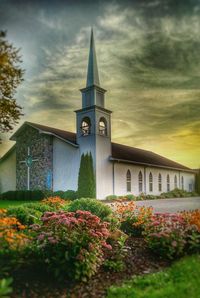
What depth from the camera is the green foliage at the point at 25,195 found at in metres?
24.6

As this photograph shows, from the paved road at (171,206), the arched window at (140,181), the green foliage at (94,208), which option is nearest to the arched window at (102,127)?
the arched window at (140,181)

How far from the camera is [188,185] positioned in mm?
42344

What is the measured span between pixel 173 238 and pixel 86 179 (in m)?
17.1

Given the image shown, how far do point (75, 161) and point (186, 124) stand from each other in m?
11.8

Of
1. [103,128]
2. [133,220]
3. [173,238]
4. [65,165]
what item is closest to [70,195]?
[65,165]

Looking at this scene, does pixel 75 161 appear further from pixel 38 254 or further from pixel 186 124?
pixel 38 254

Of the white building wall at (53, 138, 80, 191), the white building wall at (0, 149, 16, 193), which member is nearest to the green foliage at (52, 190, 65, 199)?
the white building wall at (53, 138, 80, 191)

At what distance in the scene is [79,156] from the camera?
80.3 feet

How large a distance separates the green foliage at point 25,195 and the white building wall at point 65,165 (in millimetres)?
1495

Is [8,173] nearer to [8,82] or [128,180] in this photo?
[128,180]

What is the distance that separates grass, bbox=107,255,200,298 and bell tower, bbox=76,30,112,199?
60.7 ft

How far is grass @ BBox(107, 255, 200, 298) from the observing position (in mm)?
4036

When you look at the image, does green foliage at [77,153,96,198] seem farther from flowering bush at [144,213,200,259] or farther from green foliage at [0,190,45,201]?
flowering bush at [144,213,200,259]

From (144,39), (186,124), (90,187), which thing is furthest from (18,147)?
(144,39)
